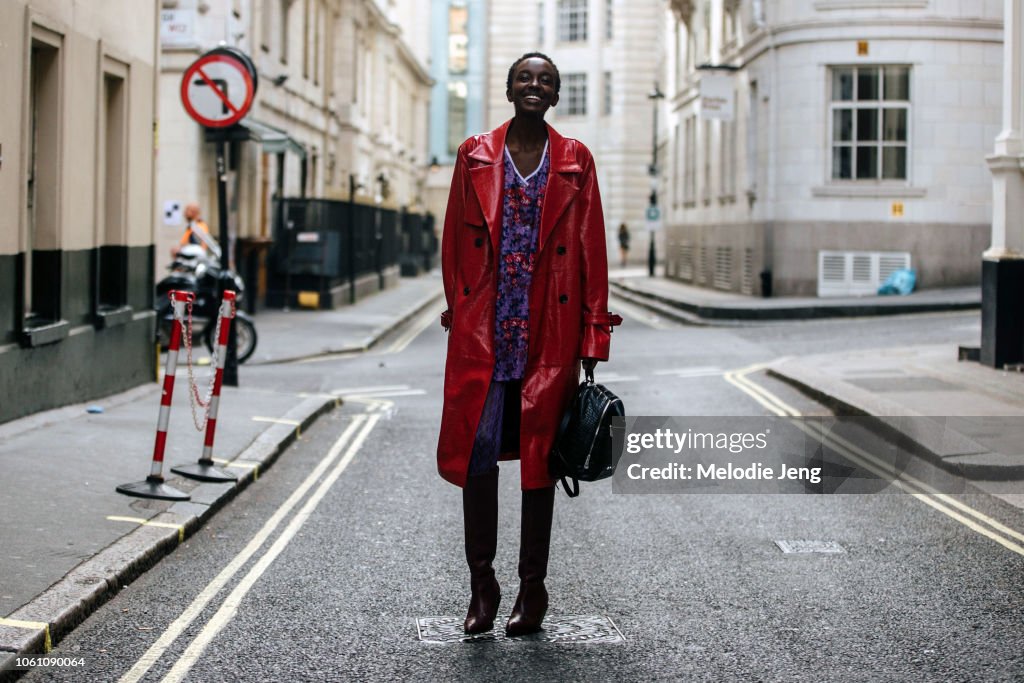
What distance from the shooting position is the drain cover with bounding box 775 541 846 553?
7.30 m

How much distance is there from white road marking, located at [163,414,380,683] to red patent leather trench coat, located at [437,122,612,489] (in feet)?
3.81

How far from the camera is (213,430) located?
9.09 meters

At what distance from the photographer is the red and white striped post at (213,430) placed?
890cm

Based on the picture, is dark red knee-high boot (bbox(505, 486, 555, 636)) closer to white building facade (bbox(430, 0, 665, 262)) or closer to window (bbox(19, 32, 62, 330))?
window (bbox(19, 32, 62, 330))

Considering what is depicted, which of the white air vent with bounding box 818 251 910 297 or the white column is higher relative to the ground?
the white column

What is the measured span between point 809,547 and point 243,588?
290cm

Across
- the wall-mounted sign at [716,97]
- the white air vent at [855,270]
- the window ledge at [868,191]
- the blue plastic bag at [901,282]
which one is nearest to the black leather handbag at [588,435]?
the blue plastic bag at [901,282]

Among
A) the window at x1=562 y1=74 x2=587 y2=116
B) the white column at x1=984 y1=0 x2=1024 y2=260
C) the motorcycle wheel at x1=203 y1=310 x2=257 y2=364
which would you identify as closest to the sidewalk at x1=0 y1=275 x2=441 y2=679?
the motorcycle wheel at x1=203 y1=310 x2=257 y2=364

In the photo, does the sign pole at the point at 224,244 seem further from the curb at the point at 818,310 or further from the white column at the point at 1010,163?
the curb at the point at 818,310

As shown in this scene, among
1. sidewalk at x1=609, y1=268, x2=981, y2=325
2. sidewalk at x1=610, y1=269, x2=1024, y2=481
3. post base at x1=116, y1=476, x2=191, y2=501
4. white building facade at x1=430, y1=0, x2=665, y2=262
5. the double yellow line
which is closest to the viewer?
the double yellow line

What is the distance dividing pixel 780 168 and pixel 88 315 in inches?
776

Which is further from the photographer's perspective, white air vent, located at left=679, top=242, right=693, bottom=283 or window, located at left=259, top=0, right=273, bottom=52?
white air vent, located at left=679, top=242, right=693, bottom=283

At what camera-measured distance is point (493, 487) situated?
18.1ft

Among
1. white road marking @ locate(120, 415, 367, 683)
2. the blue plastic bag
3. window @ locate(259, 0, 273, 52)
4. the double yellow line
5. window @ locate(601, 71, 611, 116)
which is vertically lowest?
white road marking @ locate(120, 415, 367, 683)
